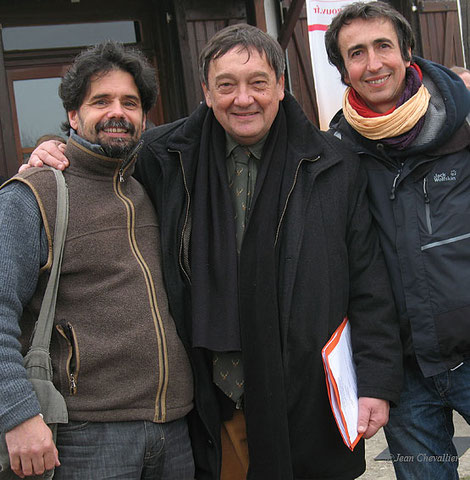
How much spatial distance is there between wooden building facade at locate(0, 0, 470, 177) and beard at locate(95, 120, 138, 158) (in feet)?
10.7

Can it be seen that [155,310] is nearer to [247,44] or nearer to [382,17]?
[247,44]

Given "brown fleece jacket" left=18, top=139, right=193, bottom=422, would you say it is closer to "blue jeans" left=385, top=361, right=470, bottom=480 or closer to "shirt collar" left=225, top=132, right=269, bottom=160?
"shirt collar" left=225, top=132, right=269, bottom=160

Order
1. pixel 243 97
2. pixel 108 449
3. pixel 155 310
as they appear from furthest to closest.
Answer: pixel 243 97
pixel 155 310
pixel 108 449

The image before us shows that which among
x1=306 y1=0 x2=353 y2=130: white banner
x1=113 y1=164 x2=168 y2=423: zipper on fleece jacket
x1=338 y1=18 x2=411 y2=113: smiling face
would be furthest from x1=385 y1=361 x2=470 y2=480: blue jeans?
x1=306 y1=0 x2=353 y2=130: white banner

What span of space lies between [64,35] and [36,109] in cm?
70

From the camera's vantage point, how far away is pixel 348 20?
2527 mm

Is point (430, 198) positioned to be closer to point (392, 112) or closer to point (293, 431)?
point (392, 112)

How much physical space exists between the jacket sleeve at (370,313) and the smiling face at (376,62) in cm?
31

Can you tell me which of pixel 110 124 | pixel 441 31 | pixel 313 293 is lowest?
pixel 313 293

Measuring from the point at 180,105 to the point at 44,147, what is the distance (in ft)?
12.1

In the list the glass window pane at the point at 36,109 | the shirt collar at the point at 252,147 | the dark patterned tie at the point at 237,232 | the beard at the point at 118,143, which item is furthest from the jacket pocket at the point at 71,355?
the glass window pane at the point at 36,109

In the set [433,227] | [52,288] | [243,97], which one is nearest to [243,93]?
[243,97]

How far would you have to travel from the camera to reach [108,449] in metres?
2.11

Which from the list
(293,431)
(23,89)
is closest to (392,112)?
(293,431)
